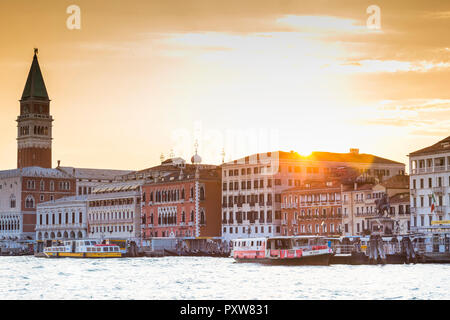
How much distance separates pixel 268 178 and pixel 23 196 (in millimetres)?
50693

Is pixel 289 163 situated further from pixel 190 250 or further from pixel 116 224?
pixel 116 224

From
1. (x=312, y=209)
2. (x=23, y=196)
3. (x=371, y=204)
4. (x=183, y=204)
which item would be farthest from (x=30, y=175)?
(x=371, y=204)

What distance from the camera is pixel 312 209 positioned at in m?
88.7

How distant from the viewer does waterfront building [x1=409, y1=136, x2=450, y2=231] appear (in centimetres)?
7594

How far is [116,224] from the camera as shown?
4503 inches

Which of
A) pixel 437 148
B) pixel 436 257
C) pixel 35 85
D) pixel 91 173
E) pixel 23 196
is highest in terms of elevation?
pixel 35 85

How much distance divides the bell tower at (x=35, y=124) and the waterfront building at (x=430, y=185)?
81.4 metres

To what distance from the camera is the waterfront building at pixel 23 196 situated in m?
134

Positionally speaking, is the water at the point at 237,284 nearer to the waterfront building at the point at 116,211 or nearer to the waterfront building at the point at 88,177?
the waterfront building at the point at 116,211

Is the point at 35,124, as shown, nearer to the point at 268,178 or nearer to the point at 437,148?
the point at 268,178
